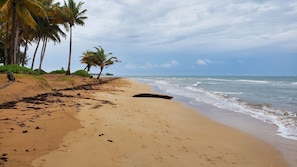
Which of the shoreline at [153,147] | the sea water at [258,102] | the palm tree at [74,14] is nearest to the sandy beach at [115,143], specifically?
the shoreline at [153,147]

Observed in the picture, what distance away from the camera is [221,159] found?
209 inches

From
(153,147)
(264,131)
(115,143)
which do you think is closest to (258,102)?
Result: (264,131)

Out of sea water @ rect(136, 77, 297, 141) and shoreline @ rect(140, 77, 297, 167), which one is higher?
sea water @ rect(136, 77, 297, 141)

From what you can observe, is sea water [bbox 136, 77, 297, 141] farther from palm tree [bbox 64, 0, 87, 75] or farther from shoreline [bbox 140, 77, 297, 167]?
palm tree [bbox 64, 0, 87, 75]

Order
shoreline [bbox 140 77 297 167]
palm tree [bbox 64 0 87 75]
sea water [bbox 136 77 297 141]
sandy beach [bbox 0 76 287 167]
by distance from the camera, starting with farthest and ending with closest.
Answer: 1. palm tree [bbox 64 0 87 75]
2. sea water [bbox 136 77 297 141]
3. shoreline [bbox 140 77 297 167]
4. sandy beach [bbox 0 76 287 167]

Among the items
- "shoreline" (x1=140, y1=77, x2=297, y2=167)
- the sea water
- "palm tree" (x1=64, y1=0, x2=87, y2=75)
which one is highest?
"palm tree" (x1=64, y1=0, x2=87, y2=75)

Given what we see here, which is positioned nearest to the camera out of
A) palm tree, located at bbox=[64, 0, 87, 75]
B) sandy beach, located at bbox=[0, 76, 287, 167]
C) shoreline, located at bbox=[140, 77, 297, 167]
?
sandy beach, located at bbox=[0, 76, 287, 167]

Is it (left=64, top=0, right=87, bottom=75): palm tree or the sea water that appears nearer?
the sea water

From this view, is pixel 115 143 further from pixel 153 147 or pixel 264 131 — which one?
pixel 264 131

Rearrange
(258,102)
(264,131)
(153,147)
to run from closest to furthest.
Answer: (153,147) < (264,131) < (258,102)

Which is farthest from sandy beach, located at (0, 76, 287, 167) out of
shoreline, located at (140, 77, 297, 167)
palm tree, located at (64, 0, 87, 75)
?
palm tree, located at (64, 0, 87, 75)

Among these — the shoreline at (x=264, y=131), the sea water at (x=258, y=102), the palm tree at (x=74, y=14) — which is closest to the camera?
the shoreline at (x=264, y=131)

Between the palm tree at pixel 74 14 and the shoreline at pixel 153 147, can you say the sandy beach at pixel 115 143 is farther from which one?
the palm tree at pixel 74 14

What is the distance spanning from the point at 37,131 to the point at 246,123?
25.7 ft
